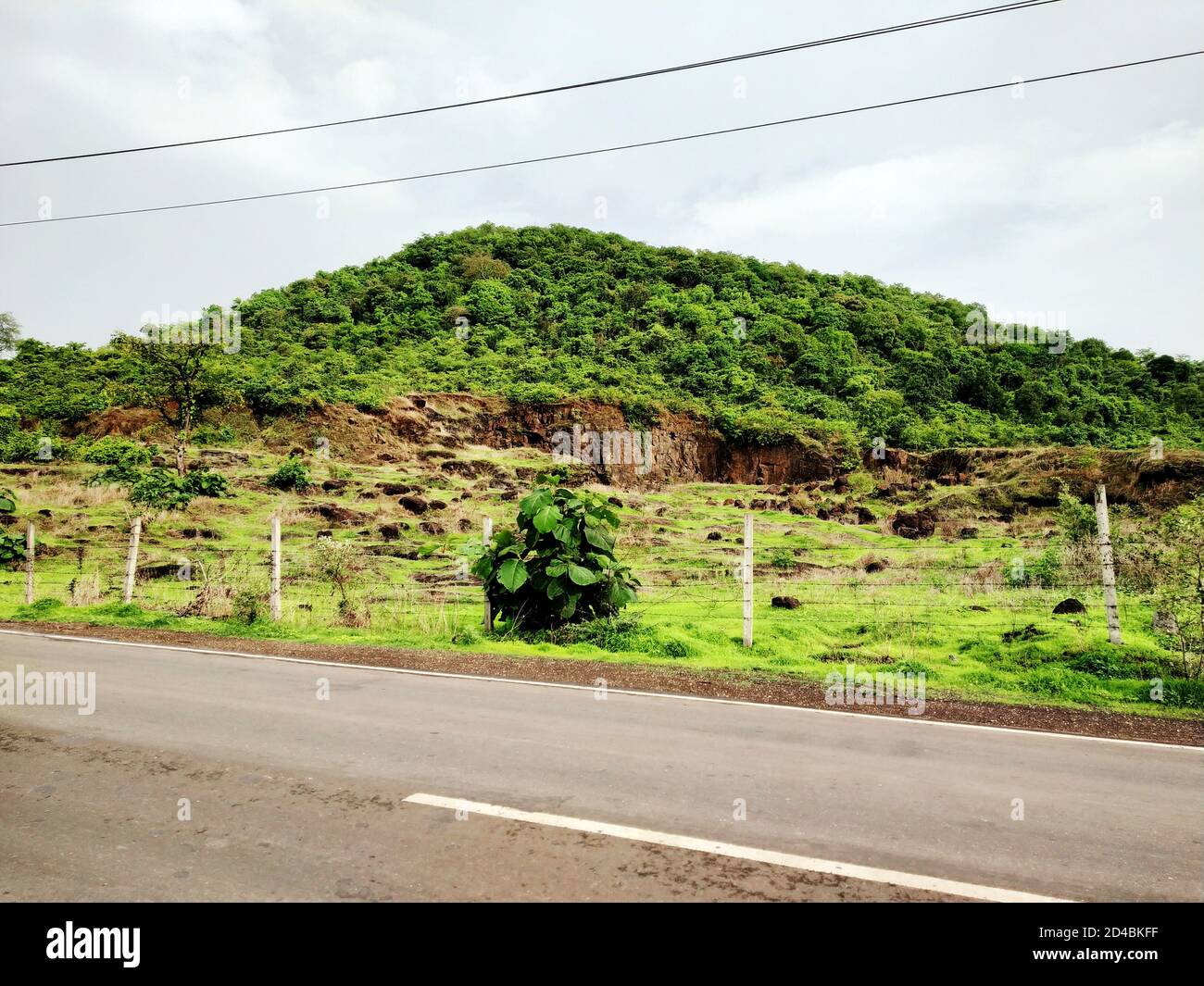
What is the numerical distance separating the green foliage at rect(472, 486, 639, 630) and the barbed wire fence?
72 cm

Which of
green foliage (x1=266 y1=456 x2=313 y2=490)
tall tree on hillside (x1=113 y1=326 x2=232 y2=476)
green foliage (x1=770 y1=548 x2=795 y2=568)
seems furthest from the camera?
tall tree on hillside (x1=113 y1=326 x2=232 y2=476)

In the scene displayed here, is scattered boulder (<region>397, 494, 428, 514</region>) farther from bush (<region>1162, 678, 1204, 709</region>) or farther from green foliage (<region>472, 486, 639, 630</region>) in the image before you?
bush (<region>1162, 678, 1204, 709</region>)

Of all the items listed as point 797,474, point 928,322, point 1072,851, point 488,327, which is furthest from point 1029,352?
point 1072,851

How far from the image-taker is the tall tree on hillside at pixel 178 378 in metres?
39.7

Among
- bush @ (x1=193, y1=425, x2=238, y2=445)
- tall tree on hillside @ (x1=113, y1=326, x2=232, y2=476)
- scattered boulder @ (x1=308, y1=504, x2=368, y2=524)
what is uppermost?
tall tree on hillside @ (x1=113, y1=326, x2=232, y2=476)

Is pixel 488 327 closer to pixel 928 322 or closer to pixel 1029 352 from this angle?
pixel 928 322

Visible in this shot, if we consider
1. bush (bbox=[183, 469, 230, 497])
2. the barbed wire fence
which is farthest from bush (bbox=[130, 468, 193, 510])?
the barbed wire fence

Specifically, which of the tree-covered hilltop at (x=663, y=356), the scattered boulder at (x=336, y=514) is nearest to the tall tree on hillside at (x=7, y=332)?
the tree-covered hilltop at (x=663, y=356)

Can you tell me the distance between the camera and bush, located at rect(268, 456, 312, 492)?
36219mm

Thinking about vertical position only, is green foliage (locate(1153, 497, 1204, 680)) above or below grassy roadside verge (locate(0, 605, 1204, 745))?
above

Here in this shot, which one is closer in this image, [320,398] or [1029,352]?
[320,398]

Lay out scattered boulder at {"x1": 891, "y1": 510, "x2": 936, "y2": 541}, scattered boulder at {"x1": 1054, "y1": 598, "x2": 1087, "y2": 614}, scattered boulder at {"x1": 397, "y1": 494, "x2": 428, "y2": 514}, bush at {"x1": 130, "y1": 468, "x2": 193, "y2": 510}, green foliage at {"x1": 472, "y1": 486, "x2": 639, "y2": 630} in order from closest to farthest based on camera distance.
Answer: green foliage at {"x1": 472, "y1": 486, "x2": 639, "y2": 630} → scattered boulder at {"x1": 1054, "y1": 598, "x2": 1087, "y2": 614} → bush at {"x1": 130, "y1": 468, "x2": 193, "y2": 510} → scattered boulder at {"x1": 397, "y1": 494, "x2": 428, "y2": 514} → scattered boulder at {"x1": 891, "y1": 510, "x2": 936, "y2": 541}

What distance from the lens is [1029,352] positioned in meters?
72.2
